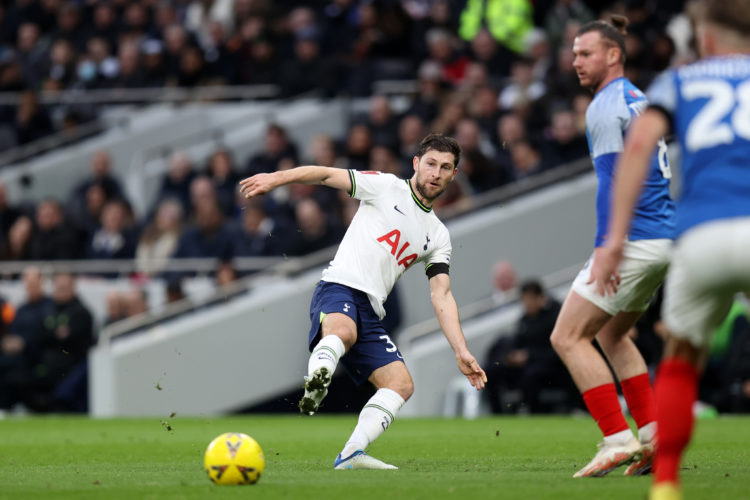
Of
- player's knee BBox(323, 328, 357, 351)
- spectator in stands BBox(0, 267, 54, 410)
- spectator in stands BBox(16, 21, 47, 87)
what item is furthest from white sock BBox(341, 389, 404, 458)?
spectator in stands BBox(16, 21, 47, 87)

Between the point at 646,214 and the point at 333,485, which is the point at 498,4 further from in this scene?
the point at 333,485

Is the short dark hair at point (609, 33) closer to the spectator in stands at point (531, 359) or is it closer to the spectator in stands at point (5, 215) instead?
the spectator in stands at point (531, 359)

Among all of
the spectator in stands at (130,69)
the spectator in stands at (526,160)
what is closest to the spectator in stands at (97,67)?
the spectator in stands at (130,69)

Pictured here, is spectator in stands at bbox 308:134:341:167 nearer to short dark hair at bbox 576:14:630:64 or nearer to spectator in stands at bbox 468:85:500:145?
spectator in stands at bbox 468:85:500:145

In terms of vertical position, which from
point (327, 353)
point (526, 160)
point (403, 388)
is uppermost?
point (526, 160)

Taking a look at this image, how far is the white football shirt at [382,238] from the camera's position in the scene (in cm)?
849

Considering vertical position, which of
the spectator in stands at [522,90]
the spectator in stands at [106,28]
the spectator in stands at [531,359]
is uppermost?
the spectator in stands at [106,28]

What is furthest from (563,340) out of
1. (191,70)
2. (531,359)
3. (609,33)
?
(191,70)

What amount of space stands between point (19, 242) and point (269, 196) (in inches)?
161

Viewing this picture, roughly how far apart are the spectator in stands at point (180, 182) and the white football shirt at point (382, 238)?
12.1 meters

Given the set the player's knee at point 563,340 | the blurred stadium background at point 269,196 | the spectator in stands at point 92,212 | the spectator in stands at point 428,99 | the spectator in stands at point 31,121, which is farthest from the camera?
the spectator in stands at point 31,121

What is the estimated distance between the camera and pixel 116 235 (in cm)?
1978

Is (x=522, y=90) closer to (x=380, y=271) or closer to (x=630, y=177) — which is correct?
(x=380, y=271)

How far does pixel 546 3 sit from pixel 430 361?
709cm
